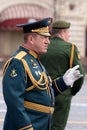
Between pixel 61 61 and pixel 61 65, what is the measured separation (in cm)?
4

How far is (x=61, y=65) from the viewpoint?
6074 millimetres

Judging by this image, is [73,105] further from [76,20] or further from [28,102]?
[76,20]

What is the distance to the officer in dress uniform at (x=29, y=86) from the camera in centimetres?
449

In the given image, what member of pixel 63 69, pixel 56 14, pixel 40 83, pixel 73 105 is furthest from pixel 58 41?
pixel 56 14

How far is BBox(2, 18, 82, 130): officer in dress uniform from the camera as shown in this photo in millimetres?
4492

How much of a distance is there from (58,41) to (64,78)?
47.8 inches

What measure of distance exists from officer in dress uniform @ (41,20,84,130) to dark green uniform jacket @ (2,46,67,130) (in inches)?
47.7

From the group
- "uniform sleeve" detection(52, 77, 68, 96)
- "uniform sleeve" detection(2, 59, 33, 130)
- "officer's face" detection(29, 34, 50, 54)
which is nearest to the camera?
"uniform sleeve" detection(2, 59, 33, 130)

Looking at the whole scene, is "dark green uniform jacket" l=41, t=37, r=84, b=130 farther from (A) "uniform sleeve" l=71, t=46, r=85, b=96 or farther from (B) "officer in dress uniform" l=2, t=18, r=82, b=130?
(B) "officer in dress uniform" l=2, t=18, r=82, b=130

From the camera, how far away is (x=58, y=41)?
20.4 ft

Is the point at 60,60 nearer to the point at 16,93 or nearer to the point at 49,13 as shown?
the point at 16,93

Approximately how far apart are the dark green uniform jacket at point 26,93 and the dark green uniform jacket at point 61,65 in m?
1.21

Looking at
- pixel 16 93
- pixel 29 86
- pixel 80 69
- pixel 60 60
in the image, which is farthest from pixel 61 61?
pixel 16 93

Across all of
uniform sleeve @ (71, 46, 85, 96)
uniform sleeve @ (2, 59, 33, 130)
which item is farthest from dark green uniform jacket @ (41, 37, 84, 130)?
uniform sleeve @ (2, 59, 33, 130)
